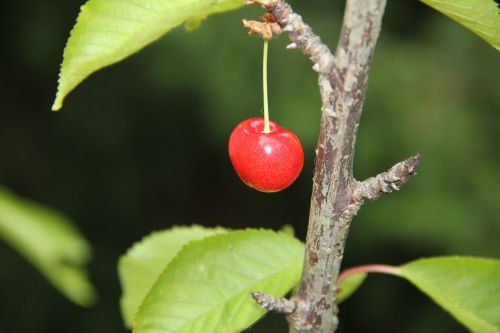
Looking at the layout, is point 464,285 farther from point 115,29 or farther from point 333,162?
point 115,29

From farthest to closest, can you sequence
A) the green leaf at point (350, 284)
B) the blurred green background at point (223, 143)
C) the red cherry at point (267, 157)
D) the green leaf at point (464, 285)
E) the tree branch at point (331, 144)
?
the blurred green background at point (223, 143) < the green leaf at point (350, 284) < the green leaf at point (464, 285) < the red cherry at point (267, 157) < the tree branch at point (331, 144)

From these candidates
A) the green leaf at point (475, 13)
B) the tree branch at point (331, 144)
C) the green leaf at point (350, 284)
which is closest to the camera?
the tree branch at point (331, 144)

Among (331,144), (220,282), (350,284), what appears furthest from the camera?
(350,284)

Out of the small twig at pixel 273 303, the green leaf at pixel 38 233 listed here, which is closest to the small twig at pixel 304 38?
the small twig at pixel 273 303

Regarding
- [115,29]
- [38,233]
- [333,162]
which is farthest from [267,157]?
[38,233]

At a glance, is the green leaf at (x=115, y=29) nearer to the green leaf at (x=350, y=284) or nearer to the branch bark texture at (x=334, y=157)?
the branch bark texture at (x=334, y=157)

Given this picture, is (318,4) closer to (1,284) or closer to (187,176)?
(187,176)
